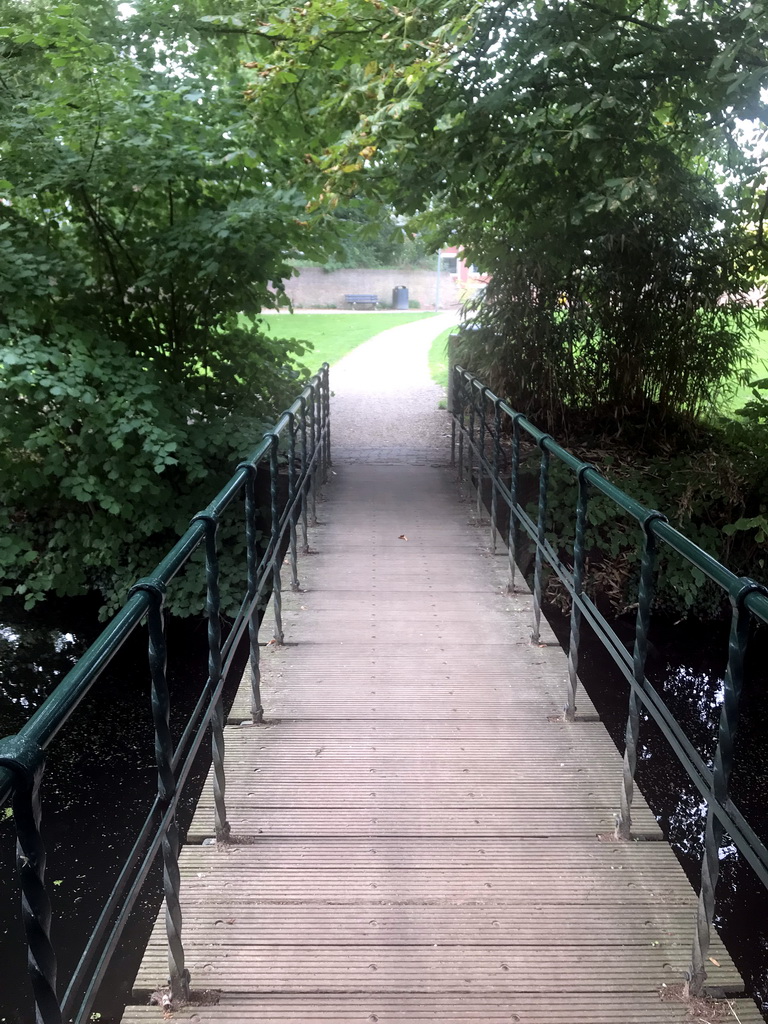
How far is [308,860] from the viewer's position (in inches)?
93.8

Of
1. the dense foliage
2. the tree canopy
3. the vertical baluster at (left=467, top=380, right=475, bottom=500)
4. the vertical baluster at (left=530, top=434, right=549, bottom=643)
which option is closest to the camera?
the vertical baluster at (left=530, top=434, right=549, bottom=643)

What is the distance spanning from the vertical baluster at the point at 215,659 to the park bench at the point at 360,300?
1505 inches

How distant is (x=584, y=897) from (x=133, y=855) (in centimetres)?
127

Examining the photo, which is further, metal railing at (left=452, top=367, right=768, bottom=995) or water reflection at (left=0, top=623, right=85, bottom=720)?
water reflection at (left=0, top=623, right=85, bottom=720)

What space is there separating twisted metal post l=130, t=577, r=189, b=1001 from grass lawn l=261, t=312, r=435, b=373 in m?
13.3

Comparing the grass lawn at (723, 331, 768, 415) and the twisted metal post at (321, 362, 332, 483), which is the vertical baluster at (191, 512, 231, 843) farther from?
the grass lawn at (723, 331, 768, 415)

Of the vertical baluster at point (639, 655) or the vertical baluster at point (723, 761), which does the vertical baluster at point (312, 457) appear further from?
the vertical baluster at point (723, 761)

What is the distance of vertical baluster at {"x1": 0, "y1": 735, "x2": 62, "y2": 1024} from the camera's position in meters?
1.05

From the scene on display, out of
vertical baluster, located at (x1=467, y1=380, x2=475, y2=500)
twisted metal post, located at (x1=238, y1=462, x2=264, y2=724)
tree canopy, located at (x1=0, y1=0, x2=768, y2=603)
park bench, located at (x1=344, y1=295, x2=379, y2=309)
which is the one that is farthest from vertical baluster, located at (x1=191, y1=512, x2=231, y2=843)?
park bench, located at (x1=344, y1=295, x2=379, y2=309)

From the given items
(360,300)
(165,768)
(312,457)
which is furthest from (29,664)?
(360,300)

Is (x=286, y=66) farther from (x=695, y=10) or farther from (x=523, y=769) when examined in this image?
(x=523, y=769)

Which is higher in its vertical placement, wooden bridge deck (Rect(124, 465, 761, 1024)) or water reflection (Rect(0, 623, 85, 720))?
wooden bridge deck (Rect(124, 465, 761, 1024))

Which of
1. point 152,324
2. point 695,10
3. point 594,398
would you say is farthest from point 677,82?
point 152,324

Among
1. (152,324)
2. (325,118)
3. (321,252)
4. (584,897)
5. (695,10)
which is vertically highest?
(695,10)
